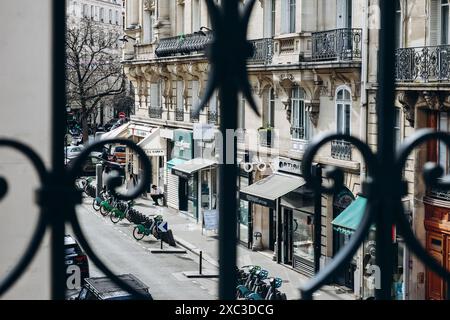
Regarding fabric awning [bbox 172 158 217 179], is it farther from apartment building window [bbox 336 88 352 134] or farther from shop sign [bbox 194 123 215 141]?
apartment building window [bbox 336 88 352 134]

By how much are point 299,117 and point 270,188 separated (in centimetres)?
208

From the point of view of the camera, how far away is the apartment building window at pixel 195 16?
30.5 metres

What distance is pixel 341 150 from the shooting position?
21125 mm

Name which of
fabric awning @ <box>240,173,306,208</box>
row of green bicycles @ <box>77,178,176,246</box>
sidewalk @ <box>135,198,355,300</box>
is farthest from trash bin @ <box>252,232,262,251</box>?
row of green bicycles @ <box>77,178,176,246</box>

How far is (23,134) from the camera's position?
6066mm

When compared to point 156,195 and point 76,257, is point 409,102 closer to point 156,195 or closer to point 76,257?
point 76,257

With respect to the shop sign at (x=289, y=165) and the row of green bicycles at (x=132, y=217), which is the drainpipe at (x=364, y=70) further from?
the row of green bicycles at (x=132, y=217)

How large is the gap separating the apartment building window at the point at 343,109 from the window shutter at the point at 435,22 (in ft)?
11.4

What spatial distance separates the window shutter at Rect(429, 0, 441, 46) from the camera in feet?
58.3

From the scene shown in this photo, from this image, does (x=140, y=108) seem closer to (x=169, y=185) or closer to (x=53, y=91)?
(x=169, y=185)

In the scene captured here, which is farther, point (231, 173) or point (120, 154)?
point (120, 154)

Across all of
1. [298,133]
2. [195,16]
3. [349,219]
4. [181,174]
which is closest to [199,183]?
[181,174]

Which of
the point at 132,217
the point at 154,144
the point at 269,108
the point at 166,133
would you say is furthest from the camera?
the point at 154,144

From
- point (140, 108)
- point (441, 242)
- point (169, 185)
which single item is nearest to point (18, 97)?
point (441, 242)
